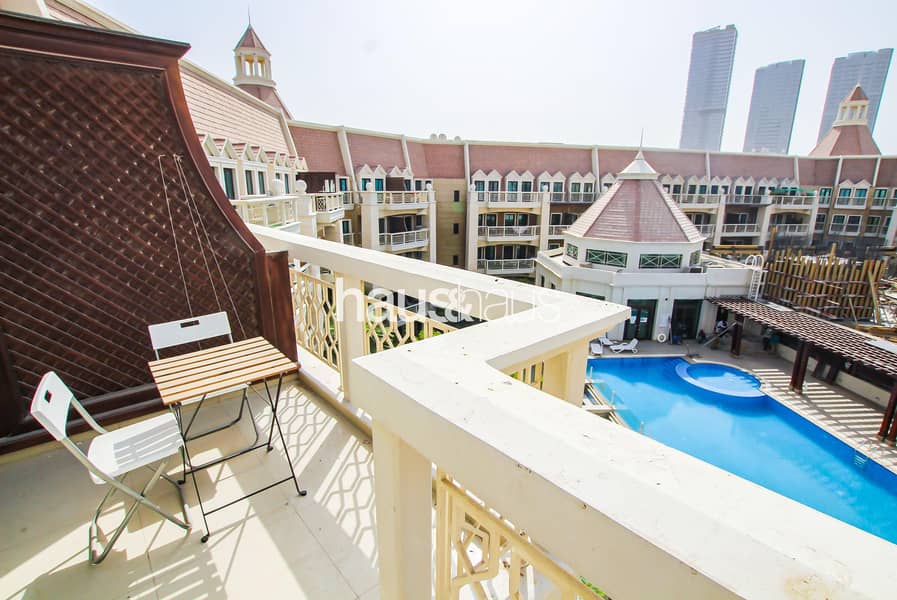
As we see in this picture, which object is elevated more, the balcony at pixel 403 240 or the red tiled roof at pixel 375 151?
the red tiled roof at pixel 375 151

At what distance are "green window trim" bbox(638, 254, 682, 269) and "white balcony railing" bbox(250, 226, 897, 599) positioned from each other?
16370 millimetres

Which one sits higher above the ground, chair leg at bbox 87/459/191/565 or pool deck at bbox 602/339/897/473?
chair leg at bbox 87/459/191/565

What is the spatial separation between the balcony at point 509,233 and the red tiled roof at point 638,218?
6.23m

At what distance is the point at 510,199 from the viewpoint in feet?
76.8

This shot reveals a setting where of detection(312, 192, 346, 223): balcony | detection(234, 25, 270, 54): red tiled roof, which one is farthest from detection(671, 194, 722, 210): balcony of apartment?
detection(234, 25, 270, 54): red tiled roof

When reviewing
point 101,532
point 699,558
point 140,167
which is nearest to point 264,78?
point 140,167

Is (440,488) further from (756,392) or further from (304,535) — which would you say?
(756,392)

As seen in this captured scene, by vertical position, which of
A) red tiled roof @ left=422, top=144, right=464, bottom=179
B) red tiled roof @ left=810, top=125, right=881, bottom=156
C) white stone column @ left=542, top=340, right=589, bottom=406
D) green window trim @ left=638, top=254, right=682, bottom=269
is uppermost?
red tiled roof @ left=810, top=125, right=881, bottom=156

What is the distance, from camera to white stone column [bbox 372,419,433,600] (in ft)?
3.60

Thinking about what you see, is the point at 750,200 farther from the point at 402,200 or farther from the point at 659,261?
the point at 402,200

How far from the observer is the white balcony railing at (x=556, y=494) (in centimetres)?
53

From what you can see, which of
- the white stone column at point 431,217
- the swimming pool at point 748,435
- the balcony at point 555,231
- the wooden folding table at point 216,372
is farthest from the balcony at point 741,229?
the wooden folding table at point 216,372

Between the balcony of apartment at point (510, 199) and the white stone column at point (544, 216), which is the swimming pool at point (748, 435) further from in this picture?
the balcony of apartment at point (510, 199)

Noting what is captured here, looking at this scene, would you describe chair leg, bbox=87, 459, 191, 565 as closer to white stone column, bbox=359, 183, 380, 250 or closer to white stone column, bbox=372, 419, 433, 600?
white stone column, bbox=372, 419, 433, 600
